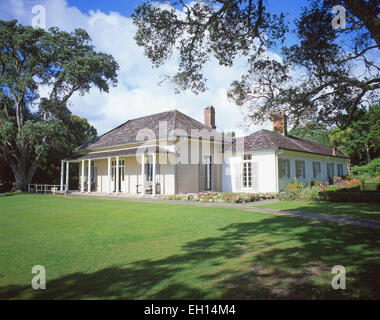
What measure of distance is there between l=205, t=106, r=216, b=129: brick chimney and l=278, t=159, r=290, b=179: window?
24.4ft

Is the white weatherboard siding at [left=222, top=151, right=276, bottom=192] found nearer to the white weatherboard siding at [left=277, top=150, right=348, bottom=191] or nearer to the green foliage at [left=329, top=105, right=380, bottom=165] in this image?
the white weatherboard siding at [left=277, top=150, right=348, bottom=191]

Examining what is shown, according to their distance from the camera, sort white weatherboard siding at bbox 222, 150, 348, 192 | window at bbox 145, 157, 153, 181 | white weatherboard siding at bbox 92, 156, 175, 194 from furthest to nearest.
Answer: window at bbox 145, 157, 153, 181 < white weatherboard siding at bbox 92, 156, 175, 194 < white weatherboard siding at bbox 222, 150, 348, 192

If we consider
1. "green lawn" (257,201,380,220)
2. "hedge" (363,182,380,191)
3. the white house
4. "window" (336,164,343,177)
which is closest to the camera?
"green lawn" (257,201,380,220)

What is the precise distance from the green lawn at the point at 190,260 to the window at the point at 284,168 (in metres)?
11.2

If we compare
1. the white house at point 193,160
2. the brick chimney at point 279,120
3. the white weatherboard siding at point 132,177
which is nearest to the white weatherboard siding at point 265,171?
the white house at point 193,160

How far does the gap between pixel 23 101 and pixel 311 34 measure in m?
28.8

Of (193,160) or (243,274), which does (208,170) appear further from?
(243,274)

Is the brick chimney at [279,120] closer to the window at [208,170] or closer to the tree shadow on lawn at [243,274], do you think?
the tree shadow on lawn at [243,274]

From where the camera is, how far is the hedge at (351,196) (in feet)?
40.2

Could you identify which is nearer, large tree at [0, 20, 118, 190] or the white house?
the white house

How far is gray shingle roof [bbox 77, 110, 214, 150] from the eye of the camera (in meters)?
20.3

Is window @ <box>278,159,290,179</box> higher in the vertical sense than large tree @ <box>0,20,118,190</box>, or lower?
lower

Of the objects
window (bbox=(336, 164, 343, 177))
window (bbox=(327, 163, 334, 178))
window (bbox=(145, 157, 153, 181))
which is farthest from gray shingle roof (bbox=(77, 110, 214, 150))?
window (bbox=(336, 164, 343, 177))
